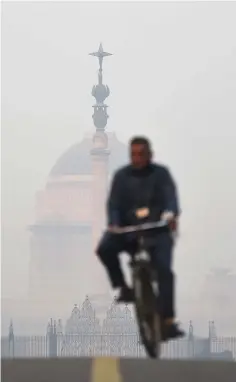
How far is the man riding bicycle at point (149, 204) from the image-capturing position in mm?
13430

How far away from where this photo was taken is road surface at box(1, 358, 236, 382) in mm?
12414

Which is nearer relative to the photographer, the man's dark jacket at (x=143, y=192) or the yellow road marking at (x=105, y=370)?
the yellow road marking at (x=105, y=370)

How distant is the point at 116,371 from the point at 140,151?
2.11 metres

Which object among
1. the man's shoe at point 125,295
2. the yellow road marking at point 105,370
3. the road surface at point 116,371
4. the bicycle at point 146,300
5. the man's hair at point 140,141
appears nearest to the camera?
the road surface at point 116,371

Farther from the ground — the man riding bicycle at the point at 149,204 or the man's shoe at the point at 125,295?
the man riding bicycle at the point at 149,204

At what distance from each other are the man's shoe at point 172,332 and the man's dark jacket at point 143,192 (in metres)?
1.07

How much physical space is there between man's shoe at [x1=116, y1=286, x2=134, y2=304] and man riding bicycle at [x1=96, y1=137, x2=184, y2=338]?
0.46m

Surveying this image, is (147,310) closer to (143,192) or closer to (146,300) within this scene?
(146,300)

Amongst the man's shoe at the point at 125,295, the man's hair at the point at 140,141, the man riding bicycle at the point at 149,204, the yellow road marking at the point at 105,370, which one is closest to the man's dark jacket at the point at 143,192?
the man riding bicycle at the point at 149,204

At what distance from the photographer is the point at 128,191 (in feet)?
44.3

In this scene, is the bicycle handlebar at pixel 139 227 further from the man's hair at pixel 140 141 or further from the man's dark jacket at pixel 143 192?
the man's hair at pixel 140 141

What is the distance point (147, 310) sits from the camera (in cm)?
1387

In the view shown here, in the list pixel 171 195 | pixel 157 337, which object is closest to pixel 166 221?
pixel 171 195

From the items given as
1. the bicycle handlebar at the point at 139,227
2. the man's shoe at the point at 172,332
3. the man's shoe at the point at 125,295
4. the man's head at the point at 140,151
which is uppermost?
the man's head at the point at 140,151
